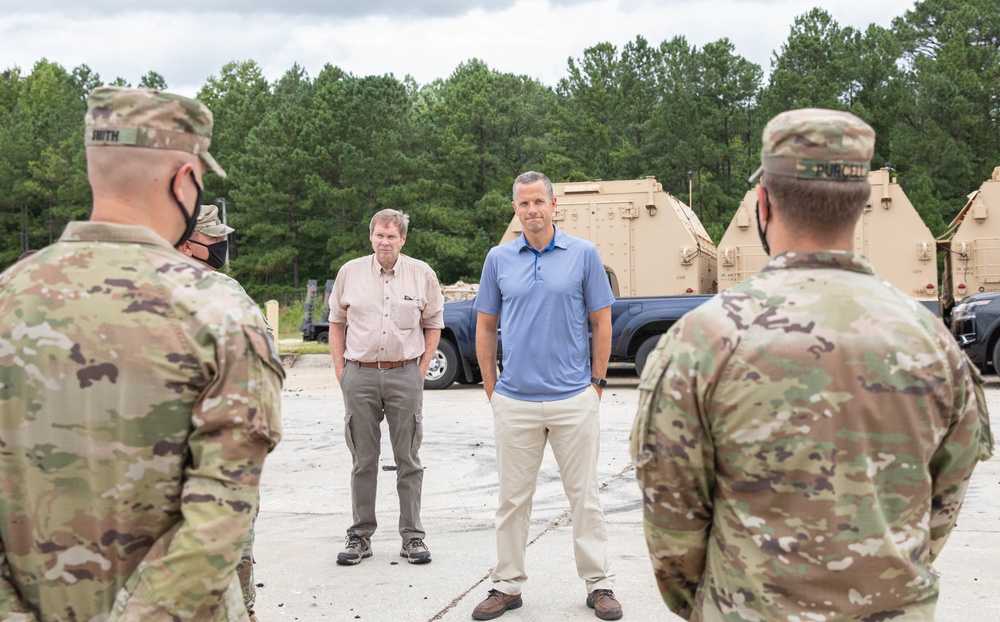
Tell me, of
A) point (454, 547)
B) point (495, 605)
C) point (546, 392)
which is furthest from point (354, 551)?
point (546, 392)

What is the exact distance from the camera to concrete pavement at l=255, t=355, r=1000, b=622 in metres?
4.59

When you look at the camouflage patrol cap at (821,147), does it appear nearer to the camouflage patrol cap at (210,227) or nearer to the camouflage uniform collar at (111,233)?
the camouflage uniform collar at (111,233)

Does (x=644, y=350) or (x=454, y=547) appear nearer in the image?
(x=454, y=547)

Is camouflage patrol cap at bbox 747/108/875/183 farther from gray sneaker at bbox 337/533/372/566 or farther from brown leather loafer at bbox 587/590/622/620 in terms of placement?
gray sneaker at bbox 337/533/372/566

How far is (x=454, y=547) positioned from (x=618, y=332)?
347 inches

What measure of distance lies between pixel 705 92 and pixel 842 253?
47.8m

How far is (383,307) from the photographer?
565 cm

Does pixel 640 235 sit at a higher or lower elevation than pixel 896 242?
higher

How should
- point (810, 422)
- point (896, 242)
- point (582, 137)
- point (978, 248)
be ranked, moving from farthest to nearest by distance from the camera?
1. point (582, 137)
2. point (978, 248)
3. point (896, 242)
4. point (810, 422)

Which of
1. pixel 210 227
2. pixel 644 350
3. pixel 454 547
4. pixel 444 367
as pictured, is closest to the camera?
pixel 210 227

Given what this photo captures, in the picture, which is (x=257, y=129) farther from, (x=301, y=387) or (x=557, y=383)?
(x=557, y=383)

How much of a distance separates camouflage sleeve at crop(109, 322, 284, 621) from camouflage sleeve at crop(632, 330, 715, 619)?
81 cm

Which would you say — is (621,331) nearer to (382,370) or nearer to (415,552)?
(382,370)

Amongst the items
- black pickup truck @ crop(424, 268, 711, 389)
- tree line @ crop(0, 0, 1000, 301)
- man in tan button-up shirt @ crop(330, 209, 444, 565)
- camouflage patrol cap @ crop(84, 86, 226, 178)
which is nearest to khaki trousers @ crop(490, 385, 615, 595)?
man in tan button-up shirt @ crop(330, 209, 444, 565)
